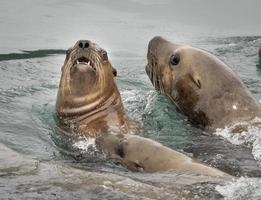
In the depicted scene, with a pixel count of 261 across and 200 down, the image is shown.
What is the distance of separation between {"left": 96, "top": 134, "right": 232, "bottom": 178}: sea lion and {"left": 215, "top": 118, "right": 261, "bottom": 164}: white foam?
1.35 m

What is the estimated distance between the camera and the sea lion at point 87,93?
8125 millimetres

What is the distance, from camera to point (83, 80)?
814 centimetres

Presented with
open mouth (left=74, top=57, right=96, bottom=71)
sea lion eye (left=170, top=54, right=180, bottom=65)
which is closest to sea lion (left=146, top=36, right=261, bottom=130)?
sea lion eye (left=170, top=54, right=180, bottom=65)

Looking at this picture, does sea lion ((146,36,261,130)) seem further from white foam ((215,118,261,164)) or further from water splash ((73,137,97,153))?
water splash ((73,137,97,153))

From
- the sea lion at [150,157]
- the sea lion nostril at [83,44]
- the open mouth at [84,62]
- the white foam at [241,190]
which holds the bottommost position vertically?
the sea lion at [150,157]

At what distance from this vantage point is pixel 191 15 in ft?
57.8

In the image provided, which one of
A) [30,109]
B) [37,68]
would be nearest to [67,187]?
[30,109]

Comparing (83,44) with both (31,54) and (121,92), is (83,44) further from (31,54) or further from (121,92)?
(31,54)

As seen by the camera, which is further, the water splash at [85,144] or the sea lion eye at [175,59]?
the sea lion eye at [175,59]

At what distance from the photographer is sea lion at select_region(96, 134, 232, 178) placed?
5.84 meters

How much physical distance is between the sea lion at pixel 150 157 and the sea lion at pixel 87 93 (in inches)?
54.6

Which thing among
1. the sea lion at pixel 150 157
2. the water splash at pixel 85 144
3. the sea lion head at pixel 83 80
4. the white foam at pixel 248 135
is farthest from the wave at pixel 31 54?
the sea lion at pixel 150 157

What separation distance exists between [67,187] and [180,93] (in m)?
3.67

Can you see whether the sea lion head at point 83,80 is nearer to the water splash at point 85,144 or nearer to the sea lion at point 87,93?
the sea lion at point 87,93
